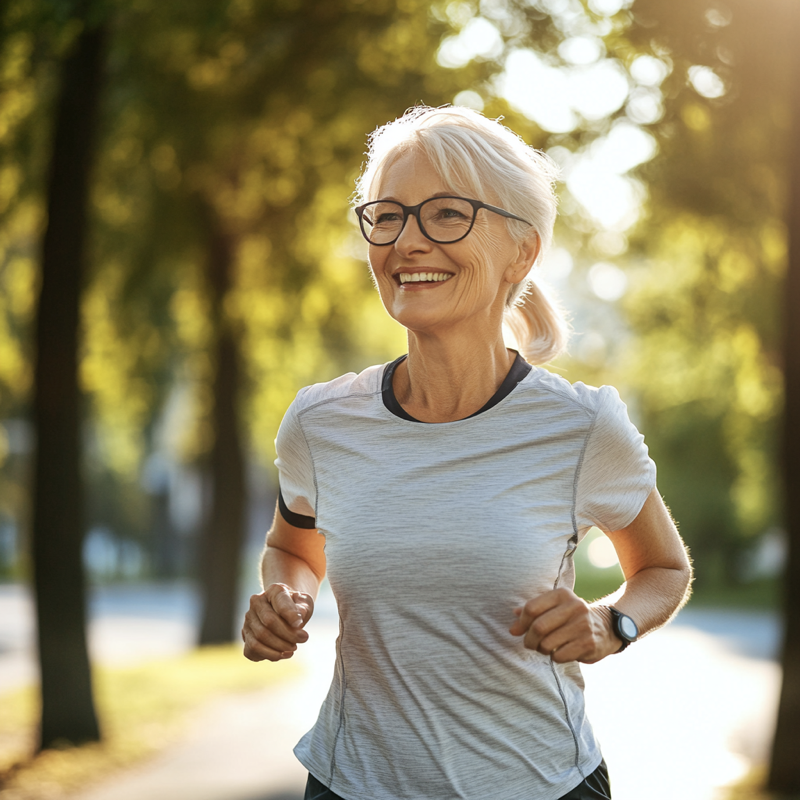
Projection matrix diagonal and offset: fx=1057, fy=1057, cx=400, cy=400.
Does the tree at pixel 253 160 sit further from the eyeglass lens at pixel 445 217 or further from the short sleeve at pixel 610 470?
the short sleeve at pixel 610 470

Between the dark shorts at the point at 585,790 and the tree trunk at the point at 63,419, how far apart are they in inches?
241

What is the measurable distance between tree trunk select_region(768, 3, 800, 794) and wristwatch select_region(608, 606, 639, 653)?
5.16m

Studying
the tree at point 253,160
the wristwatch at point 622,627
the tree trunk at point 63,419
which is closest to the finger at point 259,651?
the wristwatch at point 622,627

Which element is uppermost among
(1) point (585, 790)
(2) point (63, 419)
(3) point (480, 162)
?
(3) point (480, 162)

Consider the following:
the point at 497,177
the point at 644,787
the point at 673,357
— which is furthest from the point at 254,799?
the point at 673,357

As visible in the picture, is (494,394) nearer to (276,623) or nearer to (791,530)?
(276,623)

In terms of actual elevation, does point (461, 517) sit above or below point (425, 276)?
below

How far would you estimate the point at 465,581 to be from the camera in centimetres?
203

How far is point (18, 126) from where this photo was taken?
852cm

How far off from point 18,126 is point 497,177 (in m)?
7.35

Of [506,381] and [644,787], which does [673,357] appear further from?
[506,381]

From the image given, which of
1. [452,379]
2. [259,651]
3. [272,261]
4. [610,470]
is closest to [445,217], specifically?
[452,379]

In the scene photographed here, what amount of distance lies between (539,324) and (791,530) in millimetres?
4947

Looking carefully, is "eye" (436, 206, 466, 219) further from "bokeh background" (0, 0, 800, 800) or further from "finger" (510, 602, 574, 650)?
"bokeh background" (0, 0, 800, 800)
